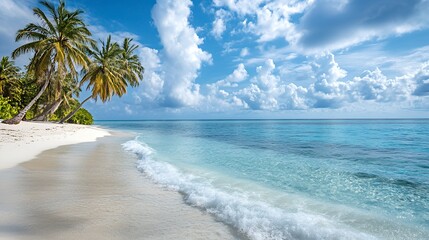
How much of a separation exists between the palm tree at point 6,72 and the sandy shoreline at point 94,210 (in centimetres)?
3011

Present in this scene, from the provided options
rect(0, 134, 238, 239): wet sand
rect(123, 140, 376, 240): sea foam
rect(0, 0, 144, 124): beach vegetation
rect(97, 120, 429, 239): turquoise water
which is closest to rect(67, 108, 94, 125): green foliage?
rect(0, 0, 144, 124): beach vegetation

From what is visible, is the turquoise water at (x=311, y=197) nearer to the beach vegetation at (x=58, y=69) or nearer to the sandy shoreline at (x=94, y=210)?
the sandy shoreline at (x=94, y=210)

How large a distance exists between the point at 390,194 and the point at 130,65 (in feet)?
131

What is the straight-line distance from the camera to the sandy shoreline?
396 cm

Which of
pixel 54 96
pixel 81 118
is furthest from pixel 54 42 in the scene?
pixel 81 118

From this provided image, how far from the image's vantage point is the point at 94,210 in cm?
491

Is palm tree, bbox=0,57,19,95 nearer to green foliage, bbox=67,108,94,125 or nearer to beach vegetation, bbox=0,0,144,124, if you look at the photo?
beach vegetation, bbox=0,0,144,124

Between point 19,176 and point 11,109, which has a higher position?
point 11,109

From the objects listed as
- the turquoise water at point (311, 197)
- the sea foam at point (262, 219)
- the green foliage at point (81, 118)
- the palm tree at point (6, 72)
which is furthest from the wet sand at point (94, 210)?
the green foliage at point (81, 118)

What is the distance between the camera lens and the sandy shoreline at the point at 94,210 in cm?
396

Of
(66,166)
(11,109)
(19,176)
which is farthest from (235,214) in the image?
(11,109)

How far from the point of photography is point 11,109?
29.8 m

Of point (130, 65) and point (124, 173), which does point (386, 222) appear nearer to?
point (124, 173)

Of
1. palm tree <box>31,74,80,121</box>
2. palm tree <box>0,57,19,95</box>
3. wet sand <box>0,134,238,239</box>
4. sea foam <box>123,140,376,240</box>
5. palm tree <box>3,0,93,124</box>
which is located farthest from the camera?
palm tree <box>31,74,80,121</box>
